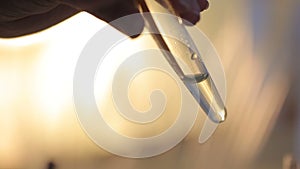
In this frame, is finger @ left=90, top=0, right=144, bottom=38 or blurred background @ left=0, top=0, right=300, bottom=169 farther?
blurred background @ left=0, top=0, right=300, bottom=169

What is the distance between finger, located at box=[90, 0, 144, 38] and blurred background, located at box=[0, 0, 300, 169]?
486 mm

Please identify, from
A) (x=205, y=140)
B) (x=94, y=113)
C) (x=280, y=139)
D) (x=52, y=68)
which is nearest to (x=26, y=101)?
(x=52, y=68)

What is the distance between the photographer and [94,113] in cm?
66

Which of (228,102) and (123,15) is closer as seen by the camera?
(123,15)

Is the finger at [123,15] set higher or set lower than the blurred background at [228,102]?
higher

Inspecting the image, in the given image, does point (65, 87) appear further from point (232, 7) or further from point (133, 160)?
point (232, 7)

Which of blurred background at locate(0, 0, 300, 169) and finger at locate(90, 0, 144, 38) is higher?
finger at locate(90, 0, 144, 38)

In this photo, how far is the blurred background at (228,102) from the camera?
0.77 metres

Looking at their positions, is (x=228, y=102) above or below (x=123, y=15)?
below

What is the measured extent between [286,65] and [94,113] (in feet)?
1.19

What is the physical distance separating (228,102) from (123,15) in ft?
1.71

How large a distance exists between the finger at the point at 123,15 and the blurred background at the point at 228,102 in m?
0.49

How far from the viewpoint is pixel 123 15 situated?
26 centimetres

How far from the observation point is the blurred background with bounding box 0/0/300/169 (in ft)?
2.52
